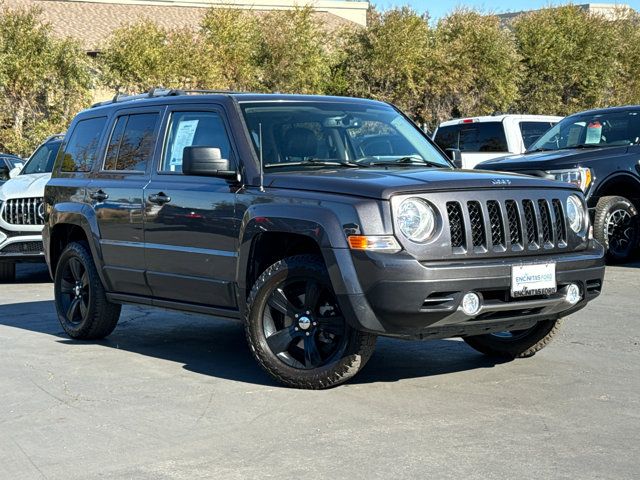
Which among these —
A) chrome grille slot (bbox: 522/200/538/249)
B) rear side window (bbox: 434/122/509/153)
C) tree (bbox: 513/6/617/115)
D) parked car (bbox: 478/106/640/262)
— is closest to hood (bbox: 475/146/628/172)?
parked car (bbox: 478/106/640/262)

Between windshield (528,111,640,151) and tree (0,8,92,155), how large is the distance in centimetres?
2360

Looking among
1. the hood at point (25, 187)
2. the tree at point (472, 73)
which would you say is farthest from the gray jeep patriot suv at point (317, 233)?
the tree at point (472, 73)

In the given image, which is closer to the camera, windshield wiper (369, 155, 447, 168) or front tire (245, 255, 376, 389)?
front tire (245, 255, 376, 389)

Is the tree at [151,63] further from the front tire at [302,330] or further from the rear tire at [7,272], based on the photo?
the front tire at [302,330]

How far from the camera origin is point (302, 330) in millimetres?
6520

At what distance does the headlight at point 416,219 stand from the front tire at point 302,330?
56cm

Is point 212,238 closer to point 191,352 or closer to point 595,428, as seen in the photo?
point 191,352

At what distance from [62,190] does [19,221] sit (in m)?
4.83

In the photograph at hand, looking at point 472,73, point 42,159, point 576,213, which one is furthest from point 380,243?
point 472,73

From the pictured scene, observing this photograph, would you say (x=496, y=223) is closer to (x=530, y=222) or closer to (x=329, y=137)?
(x=530, y=222)

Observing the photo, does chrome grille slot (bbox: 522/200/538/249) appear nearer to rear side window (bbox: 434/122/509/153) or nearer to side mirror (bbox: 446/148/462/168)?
side mirror (bbox: 446/148/462/168)

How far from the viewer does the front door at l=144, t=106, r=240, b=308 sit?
699 cm

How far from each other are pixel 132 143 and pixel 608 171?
24.4 ft

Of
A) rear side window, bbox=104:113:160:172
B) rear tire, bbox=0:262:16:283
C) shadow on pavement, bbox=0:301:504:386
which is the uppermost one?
rear side window, bbox=104:113:160:172
